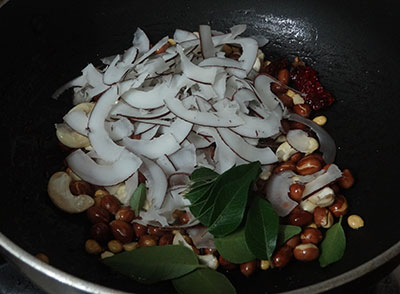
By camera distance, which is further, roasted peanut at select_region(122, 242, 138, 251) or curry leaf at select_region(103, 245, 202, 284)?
roasted peanut at select_region(122, 242, 138, 251)

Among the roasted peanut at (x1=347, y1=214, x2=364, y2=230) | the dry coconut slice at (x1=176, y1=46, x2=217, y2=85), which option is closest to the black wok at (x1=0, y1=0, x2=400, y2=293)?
the roasted peanut at (x1=347, y1=214, x2=364, y2=230)

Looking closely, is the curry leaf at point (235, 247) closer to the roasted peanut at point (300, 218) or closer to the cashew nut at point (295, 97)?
the roasted peanut at point (300, 218)

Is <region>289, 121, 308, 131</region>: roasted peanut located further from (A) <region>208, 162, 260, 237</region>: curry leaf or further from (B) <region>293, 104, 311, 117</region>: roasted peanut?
(A) <region>208, 162, 260, 237</region>: curry leaf

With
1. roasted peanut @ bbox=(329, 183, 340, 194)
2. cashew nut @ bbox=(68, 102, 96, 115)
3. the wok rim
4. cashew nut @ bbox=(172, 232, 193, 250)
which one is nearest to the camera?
the wok rim

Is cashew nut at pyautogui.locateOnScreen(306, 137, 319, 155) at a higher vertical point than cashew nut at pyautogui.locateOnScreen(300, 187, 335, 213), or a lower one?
higher

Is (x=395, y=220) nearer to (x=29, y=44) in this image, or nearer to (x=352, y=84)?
(x=352, y=84)

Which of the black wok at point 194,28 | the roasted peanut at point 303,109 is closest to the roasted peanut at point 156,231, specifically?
the black wok at point 194,28

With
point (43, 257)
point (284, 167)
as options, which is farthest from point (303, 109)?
point (43, 257)
